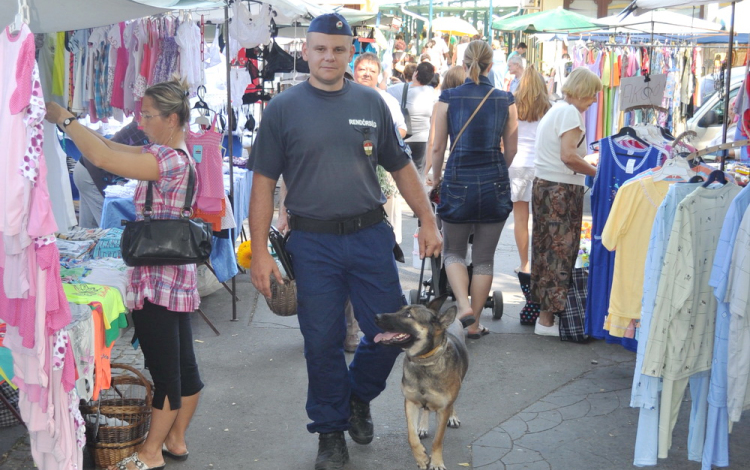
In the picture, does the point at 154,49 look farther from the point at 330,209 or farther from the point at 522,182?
the point at 330,209

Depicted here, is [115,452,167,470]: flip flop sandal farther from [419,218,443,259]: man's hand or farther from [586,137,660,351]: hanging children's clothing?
[586,137,660,351]: hanging children's clothing

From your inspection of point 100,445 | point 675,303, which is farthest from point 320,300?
point 675,303

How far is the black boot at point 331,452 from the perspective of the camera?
4.35 m

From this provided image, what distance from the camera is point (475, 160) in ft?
20.1

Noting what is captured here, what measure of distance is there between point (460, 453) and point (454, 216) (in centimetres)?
202

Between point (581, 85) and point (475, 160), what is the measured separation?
102cm

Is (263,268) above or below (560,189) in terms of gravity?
below

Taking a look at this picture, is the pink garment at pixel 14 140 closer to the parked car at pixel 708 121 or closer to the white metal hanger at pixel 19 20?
the white metal hanger at pixel 19 20

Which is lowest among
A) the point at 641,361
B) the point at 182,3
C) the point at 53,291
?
the point at 641,361

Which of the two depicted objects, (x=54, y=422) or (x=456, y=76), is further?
(x=456, y=76)

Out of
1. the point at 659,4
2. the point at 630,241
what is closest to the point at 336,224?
the point at 630,241

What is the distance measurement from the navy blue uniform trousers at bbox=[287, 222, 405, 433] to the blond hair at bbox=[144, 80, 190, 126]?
81 cm

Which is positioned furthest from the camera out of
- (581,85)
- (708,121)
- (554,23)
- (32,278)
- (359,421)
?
(554,23)

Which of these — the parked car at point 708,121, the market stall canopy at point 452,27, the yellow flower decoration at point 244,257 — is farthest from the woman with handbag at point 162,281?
the market stall canopy at point 452,27
